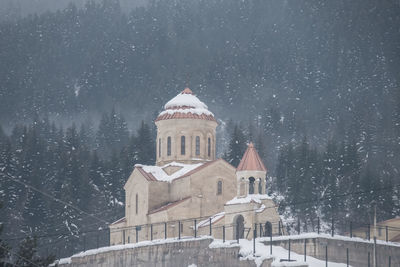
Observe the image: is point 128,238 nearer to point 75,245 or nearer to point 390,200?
point 75,245

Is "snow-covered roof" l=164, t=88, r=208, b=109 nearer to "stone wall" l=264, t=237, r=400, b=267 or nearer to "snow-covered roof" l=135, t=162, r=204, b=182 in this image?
A: "snow-covered roof" l=135, t=162, r=204, b=182

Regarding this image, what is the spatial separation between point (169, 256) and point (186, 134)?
606 inches

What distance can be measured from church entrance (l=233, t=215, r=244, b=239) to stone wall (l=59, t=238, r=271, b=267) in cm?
390

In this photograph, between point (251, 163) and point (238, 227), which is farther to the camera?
point (251, 163)

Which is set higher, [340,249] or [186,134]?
[186,134]

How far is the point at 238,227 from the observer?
201ft


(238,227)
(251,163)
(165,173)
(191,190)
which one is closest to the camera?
(238,227)

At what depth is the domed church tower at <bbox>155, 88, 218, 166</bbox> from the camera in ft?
237

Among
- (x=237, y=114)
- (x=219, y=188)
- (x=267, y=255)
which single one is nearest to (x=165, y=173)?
(x=219, y=188)

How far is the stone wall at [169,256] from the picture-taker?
54969mm

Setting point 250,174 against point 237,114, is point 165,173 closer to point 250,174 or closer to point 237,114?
point 250,174

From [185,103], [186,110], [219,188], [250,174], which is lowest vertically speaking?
[219,188]

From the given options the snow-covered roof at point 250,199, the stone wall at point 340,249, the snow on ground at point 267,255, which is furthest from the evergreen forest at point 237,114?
the snow on ground at point 267,255

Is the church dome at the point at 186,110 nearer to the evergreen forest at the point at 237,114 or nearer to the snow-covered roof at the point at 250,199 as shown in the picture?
the snow-covered roof at the point at 250,199
